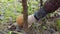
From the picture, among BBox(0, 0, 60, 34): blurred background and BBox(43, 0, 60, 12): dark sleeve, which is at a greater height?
BBox(43, 0, 60, 12): dark sleeve

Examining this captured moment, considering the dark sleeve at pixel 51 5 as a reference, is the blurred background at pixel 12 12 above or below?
below

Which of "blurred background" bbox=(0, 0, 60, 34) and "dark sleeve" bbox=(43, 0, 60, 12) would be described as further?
"blurred background" bbox=(0, 0, 60, 34)

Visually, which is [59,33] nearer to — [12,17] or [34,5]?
[12,17]

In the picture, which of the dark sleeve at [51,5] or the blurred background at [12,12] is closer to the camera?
the dark sleeve at [51,5]

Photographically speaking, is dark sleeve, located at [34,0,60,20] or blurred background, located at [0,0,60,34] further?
blurred background, located at [0,0,60,34]

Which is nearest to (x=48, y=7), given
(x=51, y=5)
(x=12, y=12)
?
(x=51, y=5)

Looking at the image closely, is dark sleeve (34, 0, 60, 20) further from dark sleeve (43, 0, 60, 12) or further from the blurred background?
the blurred background

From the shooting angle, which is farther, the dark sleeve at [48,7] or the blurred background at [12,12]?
the blurred background at [12,12]

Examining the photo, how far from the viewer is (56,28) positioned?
1.98 metres

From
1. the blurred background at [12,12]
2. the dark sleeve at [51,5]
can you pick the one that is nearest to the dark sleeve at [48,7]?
the dark sleeve at [51,5]

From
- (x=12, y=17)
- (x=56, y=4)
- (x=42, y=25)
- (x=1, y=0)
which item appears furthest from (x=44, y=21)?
(x=1, y=0)

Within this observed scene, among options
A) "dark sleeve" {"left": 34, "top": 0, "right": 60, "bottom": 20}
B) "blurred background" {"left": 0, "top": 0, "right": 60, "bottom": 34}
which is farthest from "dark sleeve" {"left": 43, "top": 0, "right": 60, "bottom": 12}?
"blurred background" {"left": 0, "top": 0, "right": 60, "bottom": 34}

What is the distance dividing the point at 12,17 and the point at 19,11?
20cm

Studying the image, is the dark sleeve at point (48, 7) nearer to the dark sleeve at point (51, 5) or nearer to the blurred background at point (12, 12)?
the dark sleeve at point (51, 5)
